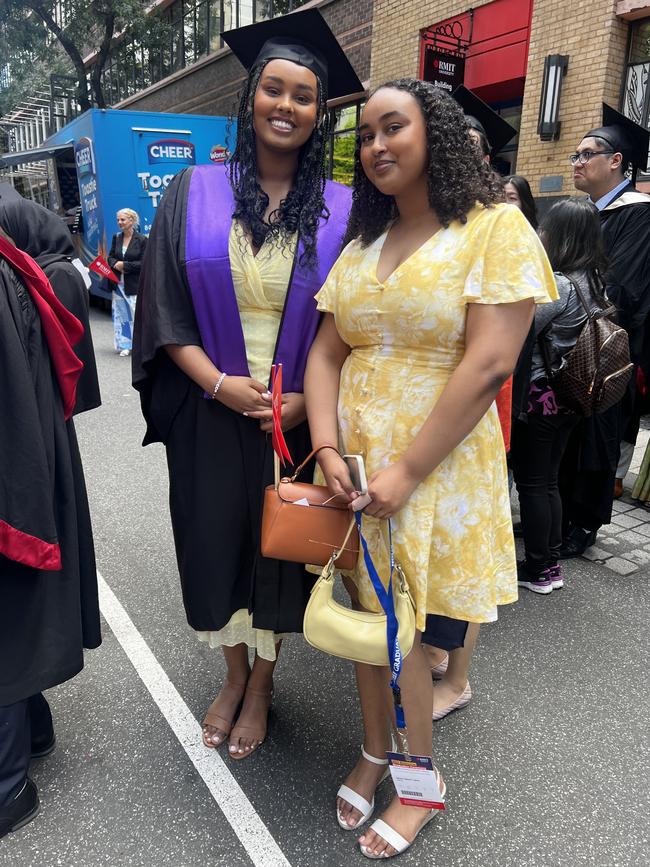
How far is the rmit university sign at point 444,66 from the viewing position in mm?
9484

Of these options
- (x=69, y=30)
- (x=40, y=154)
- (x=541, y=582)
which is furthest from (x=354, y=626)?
(x=69, y=30)

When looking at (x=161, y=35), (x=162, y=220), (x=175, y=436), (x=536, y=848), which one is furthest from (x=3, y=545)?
(x=161, y=35)

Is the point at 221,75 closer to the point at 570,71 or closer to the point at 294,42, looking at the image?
the point at 570,71

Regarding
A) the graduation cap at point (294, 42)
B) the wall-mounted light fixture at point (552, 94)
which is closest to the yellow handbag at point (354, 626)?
the graduation cap at point (294, 42)

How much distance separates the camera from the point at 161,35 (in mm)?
19656

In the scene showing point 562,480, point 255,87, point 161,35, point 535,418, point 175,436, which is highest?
point 161,35

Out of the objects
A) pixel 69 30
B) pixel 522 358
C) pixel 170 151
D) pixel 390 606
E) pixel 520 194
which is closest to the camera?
pixel 390 606

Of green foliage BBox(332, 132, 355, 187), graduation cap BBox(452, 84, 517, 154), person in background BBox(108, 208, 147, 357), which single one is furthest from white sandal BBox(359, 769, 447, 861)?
green foliage BBox(332, 132, 355, 187)

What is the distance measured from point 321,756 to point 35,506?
1.26 meters

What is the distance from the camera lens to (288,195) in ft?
6.52

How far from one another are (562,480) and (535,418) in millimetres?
743

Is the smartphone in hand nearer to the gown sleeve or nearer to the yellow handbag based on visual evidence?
the yellow handbag

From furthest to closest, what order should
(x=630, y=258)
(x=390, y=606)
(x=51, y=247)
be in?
1. (x=630, y=258)
2. (x=51, y=247)
3. (x=390, y=606)

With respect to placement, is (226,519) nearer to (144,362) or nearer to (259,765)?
(144,362)
